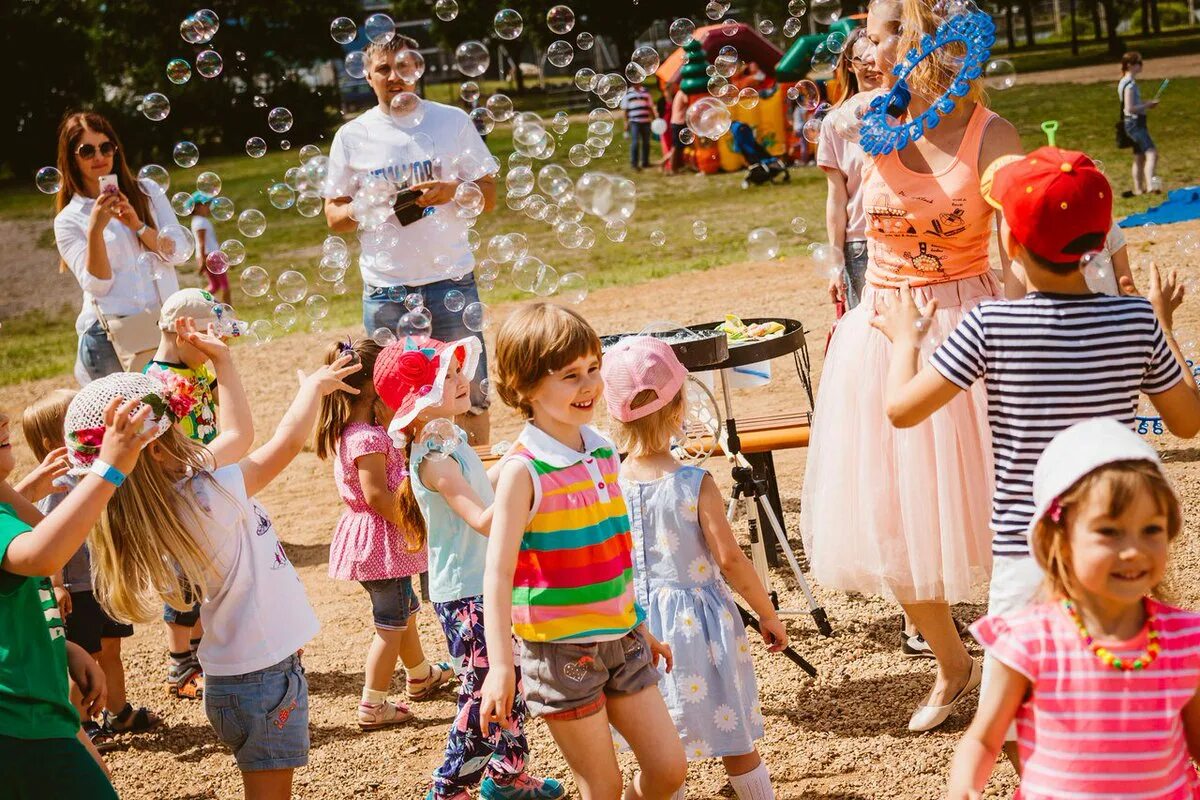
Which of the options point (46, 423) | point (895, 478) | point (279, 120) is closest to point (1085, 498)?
point (895, 478)

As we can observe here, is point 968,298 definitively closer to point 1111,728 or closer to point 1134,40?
point 1111,728

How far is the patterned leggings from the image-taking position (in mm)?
3746

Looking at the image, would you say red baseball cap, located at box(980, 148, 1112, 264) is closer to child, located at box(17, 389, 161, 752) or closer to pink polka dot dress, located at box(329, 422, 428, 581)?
pink polka dot dress, located at box(329, 422, 428, 581)

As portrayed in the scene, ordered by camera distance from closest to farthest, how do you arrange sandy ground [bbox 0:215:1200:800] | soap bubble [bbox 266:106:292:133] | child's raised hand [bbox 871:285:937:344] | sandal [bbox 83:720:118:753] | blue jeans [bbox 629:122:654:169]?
child's raised hand [bbox 871:285:937:344] → sandy ground [bbox 0:215:1200:800] → sandal [bbox 83:720:118:753] → soap bubble [bbox 266:106:292:133] → blue jeans [bbox 629:122:654:169]

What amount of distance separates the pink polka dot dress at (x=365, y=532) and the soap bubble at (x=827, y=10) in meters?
2.55

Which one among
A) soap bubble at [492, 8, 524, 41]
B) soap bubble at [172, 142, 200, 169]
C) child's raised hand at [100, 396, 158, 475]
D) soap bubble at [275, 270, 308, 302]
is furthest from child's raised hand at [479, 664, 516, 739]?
soap bubble at [172, 142, 200, 169]

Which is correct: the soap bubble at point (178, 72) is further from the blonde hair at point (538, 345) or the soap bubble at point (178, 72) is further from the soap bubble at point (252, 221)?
the blonde hair at point (538, 345)

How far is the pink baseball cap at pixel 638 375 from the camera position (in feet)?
11.3

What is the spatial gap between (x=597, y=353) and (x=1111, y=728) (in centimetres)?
147

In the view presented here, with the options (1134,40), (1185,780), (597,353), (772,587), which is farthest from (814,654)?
(1134,40)

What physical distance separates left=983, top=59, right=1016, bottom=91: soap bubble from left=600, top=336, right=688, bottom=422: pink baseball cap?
1.37 meters

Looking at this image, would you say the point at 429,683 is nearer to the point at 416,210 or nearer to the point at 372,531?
the point at 372,531

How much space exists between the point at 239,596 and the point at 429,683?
1.54 m

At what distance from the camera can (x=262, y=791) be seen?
3.49 metres
